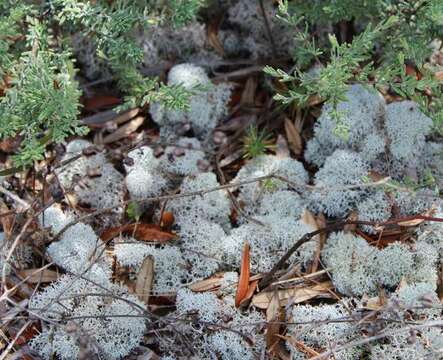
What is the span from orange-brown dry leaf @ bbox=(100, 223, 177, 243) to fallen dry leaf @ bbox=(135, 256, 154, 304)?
114mm

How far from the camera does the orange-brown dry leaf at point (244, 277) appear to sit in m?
2.32

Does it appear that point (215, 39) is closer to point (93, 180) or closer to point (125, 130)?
point (125, 130)

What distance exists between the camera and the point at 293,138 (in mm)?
2736

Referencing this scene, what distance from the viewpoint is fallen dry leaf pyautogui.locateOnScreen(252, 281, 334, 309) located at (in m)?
2.32

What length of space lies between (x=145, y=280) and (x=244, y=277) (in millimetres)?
385

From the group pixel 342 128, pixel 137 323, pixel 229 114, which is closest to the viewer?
pixel 342 128

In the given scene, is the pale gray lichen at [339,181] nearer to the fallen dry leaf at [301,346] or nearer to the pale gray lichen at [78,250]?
the fallen dry leaf at [301,346]

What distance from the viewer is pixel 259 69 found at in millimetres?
2871

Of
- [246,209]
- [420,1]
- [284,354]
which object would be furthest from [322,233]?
A: [420,1]

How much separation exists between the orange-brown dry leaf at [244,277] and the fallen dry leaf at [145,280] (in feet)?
1.12

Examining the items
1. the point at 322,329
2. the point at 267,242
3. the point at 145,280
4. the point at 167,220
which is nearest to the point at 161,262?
the point at 145,280

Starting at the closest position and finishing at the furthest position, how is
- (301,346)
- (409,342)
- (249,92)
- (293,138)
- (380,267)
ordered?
(409,342)
(301,346)
(380,267)
(293,138)
(249,92)

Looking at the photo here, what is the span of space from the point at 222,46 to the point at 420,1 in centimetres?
98

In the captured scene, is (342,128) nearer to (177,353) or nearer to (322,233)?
(322,233)
